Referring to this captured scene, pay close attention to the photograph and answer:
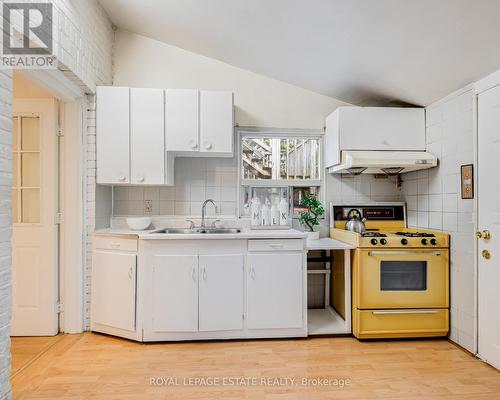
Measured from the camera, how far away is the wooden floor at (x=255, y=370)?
1.87 meters

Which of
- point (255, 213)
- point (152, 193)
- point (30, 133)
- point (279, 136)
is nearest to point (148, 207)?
point (152, 193)

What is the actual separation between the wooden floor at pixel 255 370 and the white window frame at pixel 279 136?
1431 millimetres

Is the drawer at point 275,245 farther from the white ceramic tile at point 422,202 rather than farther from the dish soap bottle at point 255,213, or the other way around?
the white ceramic tile at point 422,202

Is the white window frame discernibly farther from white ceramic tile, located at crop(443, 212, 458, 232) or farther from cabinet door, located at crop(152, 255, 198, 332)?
white ceramic tile, located at crop(443, 212, 458, 232)

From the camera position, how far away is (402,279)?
260 cm

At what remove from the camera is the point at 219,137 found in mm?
2809

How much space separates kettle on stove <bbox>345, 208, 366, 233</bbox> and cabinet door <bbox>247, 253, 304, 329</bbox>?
765 mm

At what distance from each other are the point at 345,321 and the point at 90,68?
3.22m

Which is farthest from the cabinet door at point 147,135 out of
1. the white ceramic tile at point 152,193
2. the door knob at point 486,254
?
the door knob at point 486,254

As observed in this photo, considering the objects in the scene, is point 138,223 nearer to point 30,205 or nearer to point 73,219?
point 73,219

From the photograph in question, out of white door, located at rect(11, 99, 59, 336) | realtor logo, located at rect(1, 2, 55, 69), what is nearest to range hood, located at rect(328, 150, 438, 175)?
realtor logo, located at rect(1, 2, 55, 69)

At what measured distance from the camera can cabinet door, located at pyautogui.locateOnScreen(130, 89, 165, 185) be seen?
275cm

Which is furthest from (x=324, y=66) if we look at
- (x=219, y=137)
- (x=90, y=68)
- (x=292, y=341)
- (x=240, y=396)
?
(x=240, y=396)

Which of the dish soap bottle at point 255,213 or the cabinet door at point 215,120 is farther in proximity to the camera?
the dish soap bottle at point 255,213
